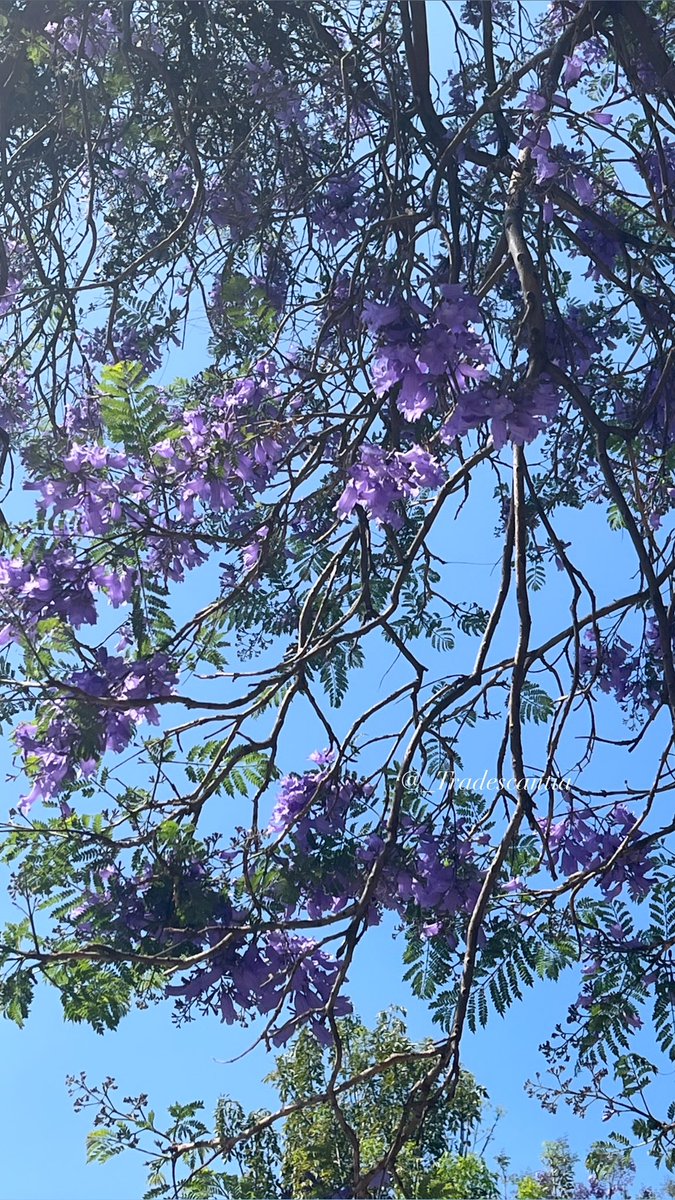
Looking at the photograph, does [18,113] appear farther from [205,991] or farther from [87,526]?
[205,991]

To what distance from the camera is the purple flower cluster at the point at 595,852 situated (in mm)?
3508

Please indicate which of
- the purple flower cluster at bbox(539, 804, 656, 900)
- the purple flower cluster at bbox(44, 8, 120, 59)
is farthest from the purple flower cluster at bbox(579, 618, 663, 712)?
the purple flower cluster at bbox(44, 8, 120, 59)

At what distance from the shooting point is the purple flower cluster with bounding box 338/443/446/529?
107 inches

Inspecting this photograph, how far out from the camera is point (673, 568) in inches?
121

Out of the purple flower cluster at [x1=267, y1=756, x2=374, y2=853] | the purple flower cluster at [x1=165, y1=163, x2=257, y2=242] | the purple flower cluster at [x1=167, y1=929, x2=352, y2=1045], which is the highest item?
the purple flower cluster at [x1=165, y1=163, x2=257, y2=242]

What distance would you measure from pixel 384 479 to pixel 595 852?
1.40 m

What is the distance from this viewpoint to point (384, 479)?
9.03 feet

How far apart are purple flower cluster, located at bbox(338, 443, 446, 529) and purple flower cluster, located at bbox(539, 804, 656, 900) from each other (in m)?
1.21

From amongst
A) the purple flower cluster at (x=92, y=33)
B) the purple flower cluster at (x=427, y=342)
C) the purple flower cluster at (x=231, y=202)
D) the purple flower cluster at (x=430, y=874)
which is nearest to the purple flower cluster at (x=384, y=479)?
the purple flower cluster at (x=427, y=342)

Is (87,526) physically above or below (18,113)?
below

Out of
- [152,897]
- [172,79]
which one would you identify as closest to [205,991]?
[152,897]

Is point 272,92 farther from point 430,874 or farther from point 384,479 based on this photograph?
Result: point 430,874

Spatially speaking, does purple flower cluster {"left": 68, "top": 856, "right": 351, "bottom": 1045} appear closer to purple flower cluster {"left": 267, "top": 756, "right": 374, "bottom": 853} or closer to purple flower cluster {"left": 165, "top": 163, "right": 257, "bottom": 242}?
purple flower cluster {"left": 267, "top": 756, "right": 374, "bottom": 853}

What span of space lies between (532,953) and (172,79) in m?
2.97
